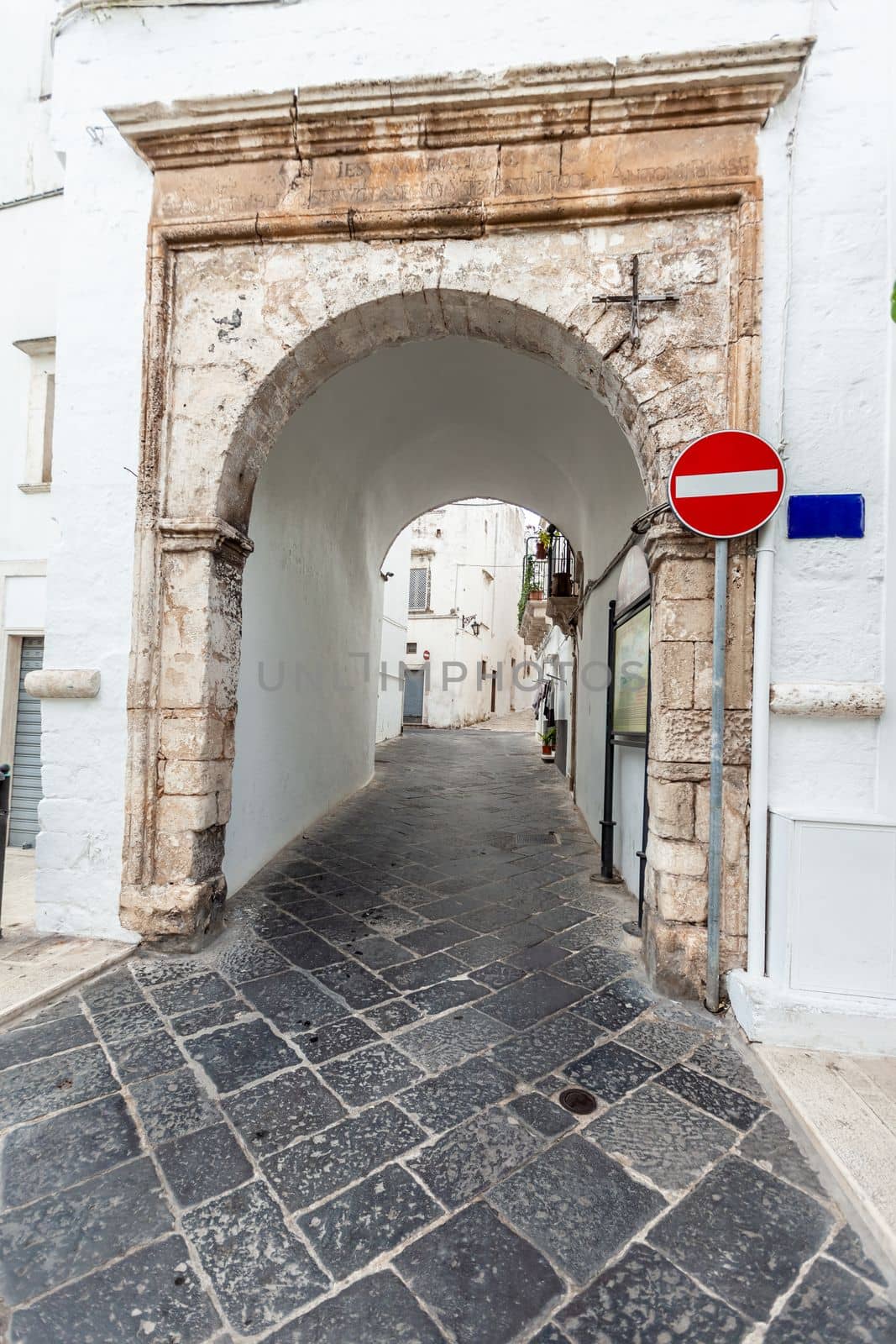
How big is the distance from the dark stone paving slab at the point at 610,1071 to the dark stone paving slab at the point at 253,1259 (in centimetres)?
102

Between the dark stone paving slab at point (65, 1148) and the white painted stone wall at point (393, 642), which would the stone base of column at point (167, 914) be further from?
the white painted stone wall at point (393, 642)

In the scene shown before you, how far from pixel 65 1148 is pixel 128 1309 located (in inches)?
23.7

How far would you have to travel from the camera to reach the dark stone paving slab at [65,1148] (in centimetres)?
160

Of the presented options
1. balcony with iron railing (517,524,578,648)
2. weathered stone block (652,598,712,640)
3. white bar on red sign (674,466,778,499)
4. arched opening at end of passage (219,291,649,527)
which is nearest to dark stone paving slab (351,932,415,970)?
weathered stone block (652,598,712,640)

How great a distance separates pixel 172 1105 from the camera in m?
1.90

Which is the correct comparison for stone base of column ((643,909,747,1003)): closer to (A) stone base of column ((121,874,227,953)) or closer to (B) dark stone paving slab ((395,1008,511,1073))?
(B) dark stone paving slab ((395,1008,511,1073))

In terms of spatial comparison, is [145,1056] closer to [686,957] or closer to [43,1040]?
[43,1040]

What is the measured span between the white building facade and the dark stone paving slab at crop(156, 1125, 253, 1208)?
4.65 ft

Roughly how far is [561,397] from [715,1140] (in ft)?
16.2

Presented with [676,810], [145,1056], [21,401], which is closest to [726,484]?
[676,810]

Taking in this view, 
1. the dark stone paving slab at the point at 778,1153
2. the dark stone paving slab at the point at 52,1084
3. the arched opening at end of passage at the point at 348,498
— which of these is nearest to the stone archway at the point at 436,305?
the arched opening at end of passage at the point at 348,498

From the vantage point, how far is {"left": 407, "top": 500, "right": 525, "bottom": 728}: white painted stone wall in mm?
21984

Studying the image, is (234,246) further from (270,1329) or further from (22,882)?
(22,882)

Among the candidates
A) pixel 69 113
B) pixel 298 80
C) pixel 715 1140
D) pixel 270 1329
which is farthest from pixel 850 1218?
pixel 69 113
